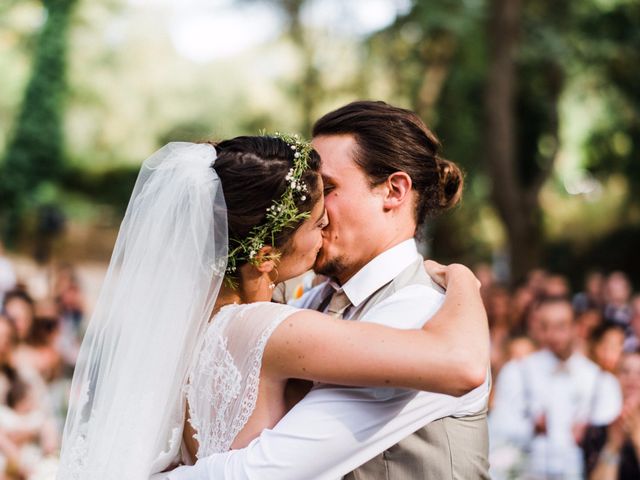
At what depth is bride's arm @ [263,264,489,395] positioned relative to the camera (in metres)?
1.96

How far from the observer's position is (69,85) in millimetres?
27297

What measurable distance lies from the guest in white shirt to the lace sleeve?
12.0 ft

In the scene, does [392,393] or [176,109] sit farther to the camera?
[176,109]

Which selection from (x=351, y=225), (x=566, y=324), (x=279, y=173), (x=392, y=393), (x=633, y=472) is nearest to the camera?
(x=392, y=393)

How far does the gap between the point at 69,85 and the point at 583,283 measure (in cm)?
1837

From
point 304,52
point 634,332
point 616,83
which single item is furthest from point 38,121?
point 634,332

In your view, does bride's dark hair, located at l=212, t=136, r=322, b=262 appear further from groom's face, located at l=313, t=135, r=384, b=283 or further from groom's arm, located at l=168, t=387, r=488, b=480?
groom's arm, located at l=168, t=387, r=488, b=480

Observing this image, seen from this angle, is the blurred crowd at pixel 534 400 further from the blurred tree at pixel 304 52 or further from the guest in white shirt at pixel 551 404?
the blurred tree at pixel 304 52

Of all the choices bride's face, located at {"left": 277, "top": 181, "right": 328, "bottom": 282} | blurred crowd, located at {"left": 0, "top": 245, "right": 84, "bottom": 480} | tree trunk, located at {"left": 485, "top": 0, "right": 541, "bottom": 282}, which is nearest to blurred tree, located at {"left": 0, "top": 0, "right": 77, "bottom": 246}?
tree trunk, located at {"left": 485, "top": 0, "right": 541, "bottom": 282}

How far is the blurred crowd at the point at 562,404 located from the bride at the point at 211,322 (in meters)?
3.36

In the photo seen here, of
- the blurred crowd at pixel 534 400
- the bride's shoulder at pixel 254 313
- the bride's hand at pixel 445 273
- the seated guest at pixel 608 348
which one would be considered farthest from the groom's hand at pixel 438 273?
the seated guest at pixel 608 348

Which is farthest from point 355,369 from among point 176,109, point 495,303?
point 176,109

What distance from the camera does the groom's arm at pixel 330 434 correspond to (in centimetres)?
203

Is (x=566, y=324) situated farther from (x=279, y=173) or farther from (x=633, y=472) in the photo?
(x=279, y=173)
